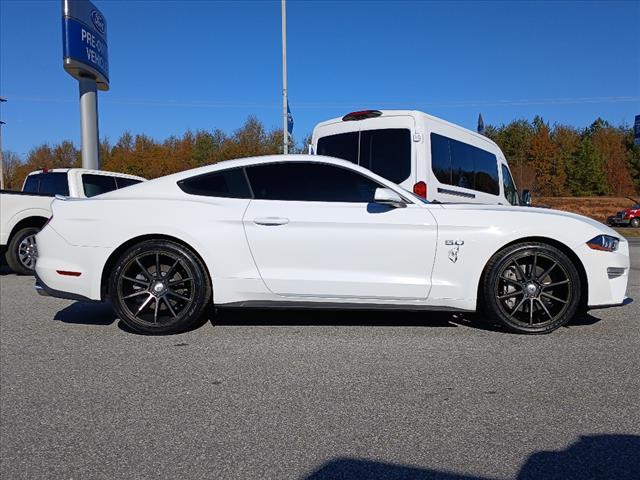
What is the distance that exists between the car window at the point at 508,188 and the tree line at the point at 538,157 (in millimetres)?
43956

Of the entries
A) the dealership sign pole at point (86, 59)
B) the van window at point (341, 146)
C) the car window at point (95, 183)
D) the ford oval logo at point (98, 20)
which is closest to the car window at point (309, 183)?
the van window at point (341, 146)

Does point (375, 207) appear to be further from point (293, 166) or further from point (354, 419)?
point (354, 419)

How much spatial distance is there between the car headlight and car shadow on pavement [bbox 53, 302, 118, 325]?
4.42 metres

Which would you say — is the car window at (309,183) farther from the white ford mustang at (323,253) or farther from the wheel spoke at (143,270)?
the wheel spoke at (143,270)

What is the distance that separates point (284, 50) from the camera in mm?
14852

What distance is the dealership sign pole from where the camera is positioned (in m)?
13.4

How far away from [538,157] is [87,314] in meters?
63.4

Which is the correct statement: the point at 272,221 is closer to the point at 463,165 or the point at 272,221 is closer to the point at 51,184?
the point at 463,165

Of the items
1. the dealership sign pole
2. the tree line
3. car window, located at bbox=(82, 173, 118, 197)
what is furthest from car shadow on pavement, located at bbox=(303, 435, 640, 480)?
the tree line

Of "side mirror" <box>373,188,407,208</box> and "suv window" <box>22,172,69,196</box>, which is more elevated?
"suv window" <box>22,172,69,196</box>

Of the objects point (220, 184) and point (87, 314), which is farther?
point (87, 314)

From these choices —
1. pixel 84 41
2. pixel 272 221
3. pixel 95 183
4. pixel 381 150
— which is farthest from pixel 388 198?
pixel 84 41

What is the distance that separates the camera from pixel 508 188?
976 centimetres

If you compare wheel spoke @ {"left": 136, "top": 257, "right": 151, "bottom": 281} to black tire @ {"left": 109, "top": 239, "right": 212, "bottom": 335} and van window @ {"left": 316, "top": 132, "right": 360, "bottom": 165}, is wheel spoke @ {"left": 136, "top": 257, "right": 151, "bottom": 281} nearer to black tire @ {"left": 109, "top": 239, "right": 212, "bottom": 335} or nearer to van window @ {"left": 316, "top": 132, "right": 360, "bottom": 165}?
black tire @ {"left": 109, "top": 239, "right": 212, "bottom": 335}
